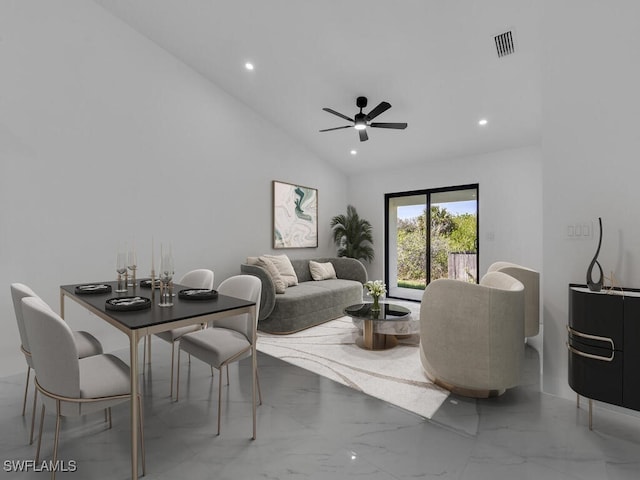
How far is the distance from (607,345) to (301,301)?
291 centimetres

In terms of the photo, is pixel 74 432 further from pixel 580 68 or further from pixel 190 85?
pixel 580 68

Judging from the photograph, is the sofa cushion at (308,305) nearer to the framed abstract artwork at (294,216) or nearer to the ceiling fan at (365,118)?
the framed abstract artwork at (294,216)

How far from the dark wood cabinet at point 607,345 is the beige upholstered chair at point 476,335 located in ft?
1.10

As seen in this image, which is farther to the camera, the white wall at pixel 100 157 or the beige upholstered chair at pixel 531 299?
the beige upholstered chair at pixel 531 299

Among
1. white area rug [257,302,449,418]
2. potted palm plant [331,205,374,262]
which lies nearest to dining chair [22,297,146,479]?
white area rug [257,302,449,418]

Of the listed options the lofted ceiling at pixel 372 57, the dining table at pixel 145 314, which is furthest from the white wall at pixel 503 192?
the dining table at pixel 145 314

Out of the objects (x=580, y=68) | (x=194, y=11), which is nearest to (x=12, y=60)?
(x=194, y=11)

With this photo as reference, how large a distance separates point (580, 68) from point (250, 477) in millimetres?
3308

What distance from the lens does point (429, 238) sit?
6.03 metres

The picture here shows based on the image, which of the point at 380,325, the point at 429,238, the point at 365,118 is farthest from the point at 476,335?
the point at 429,238

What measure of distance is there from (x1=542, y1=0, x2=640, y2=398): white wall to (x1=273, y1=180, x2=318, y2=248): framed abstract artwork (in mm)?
3672

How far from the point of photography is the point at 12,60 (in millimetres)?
2832

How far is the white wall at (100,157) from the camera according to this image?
287 centimetres

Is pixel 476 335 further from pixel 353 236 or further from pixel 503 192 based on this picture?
pixel 353 236
